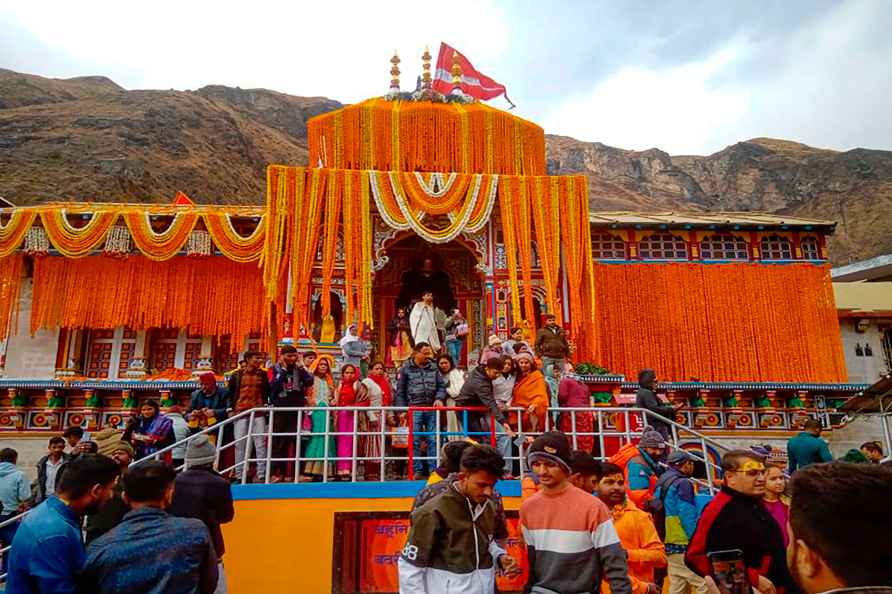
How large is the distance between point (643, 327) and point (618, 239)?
7.58ft

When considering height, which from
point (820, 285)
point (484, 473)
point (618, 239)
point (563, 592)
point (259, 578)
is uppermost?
point (618, 239)

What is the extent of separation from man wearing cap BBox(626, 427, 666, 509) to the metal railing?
132 cm

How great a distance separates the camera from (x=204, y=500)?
4.29m

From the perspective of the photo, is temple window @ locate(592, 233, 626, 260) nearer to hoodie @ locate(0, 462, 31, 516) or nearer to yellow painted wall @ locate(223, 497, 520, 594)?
yellow painted wall @ locate(223, 497, 520, 594)

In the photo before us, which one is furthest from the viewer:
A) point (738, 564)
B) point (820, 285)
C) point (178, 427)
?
point (820, 285)

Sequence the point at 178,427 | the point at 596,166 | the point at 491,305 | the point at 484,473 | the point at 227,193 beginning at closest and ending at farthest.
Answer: the point at 484,473, the point at 178,427, the point at 491,305, the point at 227,193, the point at 596,166

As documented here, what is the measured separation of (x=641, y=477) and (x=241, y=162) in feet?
154

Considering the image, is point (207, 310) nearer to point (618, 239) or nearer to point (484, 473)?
point (618, 239)

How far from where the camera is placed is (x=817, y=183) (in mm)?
48125

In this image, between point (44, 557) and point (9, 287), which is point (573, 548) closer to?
point (44, 557)

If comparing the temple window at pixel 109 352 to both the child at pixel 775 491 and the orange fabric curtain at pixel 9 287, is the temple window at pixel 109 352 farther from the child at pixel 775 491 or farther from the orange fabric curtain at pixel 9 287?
the child at pixel 775 491

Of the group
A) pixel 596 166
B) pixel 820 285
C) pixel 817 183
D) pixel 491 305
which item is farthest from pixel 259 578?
pixel 596 166

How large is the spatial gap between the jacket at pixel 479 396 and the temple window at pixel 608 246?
8957 mm

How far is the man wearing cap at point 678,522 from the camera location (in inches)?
183
